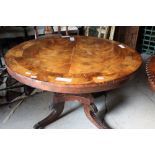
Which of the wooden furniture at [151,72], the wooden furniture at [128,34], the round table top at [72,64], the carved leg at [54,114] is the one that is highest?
the round table top at [72,64]

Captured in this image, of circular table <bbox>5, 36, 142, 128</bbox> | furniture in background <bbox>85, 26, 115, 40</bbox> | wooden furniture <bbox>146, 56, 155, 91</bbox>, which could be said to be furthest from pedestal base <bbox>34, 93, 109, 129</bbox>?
furniture in background <bbox>85, 26, 115, 40</bbox>

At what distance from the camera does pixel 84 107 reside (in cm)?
197

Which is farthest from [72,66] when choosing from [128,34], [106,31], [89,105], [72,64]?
[128,34]

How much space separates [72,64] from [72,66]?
42mm

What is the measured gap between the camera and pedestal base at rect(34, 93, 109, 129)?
1866 mm

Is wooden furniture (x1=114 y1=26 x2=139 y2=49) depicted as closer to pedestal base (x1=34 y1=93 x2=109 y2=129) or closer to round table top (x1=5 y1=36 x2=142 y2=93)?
round table top (x1=5 y1=36 x2=142 y2=93)

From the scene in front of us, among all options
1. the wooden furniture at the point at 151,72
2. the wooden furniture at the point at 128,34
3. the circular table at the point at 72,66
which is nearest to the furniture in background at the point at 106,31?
the wooden furniture at the point at 128,34

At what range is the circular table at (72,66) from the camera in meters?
1.39

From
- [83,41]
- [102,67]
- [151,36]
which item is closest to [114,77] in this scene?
[102,67]

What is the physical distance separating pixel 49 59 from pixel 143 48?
278 cm

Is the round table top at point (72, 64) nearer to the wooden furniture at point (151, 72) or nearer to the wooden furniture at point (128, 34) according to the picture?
the wooden furniture at point (151, 72)

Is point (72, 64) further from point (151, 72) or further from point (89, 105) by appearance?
point (151, 72)

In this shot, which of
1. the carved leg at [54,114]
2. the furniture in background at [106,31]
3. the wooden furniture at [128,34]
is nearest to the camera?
the carved leg at [54,114]

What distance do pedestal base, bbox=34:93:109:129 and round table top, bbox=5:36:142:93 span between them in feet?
1.16
